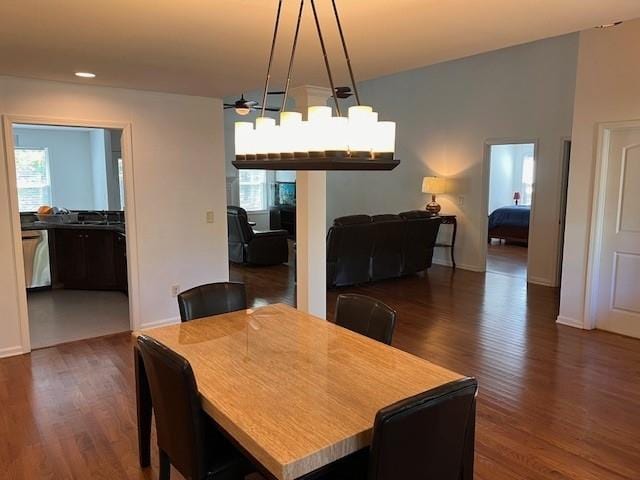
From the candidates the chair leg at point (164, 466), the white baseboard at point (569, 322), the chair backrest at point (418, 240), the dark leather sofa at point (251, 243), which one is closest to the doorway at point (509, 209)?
the chair backrest at point (418, 240)

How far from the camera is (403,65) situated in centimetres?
356

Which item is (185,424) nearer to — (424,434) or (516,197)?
(424,434)

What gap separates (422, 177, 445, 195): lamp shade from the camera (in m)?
8.09

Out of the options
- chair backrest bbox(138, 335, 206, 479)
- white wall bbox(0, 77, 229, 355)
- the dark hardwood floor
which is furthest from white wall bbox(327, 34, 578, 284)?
chair backrest bbox(138, 335, 206, 479)

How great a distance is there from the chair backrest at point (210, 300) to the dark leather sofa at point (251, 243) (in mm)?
4853

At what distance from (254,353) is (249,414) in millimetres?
585

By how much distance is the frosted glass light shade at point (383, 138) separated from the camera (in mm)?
Result: 1872

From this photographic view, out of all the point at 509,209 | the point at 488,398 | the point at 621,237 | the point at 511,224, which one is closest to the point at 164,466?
the point at 488,398

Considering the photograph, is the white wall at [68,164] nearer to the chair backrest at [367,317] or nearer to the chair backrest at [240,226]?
the chair backrest at [240,226]

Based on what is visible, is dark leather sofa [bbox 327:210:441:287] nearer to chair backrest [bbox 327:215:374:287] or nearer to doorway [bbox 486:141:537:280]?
chair backrest [bbox 327:215:374:287]

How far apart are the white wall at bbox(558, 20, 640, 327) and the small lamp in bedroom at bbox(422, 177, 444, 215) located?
3.27m

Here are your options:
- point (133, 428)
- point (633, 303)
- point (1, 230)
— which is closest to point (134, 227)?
point (1, 230)

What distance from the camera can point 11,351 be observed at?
4191 millimetres

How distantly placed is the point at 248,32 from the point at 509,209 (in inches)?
345
